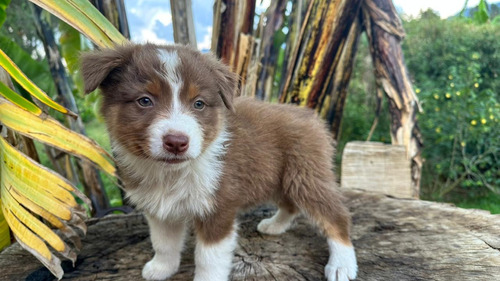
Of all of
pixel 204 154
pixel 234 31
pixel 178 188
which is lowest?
pixel 178 188

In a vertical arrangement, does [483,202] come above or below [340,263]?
below

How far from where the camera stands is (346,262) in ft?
7.91

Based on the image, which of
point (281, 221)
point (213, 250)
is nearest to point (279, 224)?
point (281, 221)

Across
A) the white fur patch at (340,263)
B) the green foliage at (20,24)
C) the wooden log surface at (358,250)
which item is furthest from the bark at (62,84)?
the white fur patch at (340,263)

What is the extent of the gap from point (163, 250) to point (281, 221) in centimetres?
95

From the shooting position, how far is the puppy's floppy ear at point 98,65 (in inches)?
78.4

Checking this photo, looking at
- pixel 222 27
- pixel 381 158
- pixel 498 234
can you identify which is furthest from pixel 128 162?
pixel 381 158

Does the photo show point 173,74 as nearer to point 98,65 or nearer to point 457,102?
point 98,65

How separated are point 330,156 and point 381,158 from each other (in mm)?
1636

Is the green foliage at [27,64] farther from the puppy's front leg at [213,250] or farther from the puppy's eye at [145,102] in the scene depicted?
the puppy's front leg at [213,250]

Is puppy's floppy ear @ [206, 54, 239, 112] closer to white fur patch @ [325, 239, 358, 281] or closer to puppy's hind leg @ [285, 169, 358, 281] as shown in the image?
puppy's hind leg @ [285, 169, 358, 281]

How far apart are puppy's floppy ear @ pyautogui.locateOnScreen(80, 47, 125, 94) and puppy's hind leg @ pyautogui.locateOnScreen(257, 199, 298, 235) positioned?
1.60 metres

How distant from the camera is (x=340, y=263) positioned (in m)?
2.40

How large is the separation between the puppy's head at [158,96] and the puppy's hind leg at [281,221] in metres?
1.06
